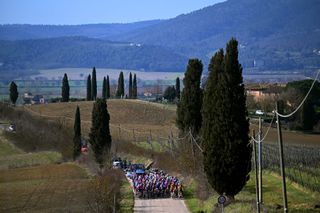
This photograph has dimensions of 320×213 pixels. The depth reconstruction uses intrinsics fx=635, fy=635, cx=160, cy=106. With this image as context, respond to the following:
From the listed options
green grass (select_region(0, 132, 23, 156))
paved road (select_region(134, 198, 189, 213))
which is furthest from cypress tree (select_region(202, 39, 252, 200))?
green grass (select_region(0, 132, 23, 156))

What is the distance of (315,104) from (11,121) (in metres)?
41.0

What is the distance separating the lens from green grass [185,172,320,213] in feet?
95.0

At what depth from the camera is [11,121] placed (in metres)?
88.1

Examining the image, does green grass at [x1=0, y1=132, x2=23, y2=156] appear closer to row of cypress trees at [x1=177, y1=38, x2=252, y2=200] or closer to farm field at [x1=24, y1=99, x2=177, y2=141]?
farm field at [x1=24, y1=99, x2=177, y2=141]

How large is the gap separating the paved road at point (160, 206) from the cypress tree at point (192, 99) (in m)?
6.73

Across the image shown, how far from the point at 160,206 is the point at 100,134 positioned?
55.9 feet

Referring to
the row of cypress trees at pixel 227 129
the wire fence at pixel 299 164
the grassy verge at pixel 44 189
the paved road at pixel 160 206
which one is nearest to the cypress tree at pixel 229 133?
the row of cypress trees at pixel 227 129

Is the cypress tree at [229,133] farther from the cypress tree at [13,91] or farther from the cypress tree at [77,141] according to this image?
the cypress tree at [13,91]

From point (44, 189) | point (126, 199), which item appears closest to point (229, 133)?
point (126, 199)

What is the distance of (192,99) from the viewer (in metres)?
46.3

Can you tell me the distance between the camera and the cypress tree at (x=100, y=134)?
180 feet

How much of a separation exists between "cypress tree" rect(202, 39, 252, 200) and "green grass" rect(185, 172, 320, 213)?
136 centimetres

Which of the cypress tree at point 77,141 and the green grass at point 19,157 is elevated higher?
the cypress tree at point 77,141

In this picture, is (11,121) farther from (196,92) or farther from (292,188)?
(292,188)
